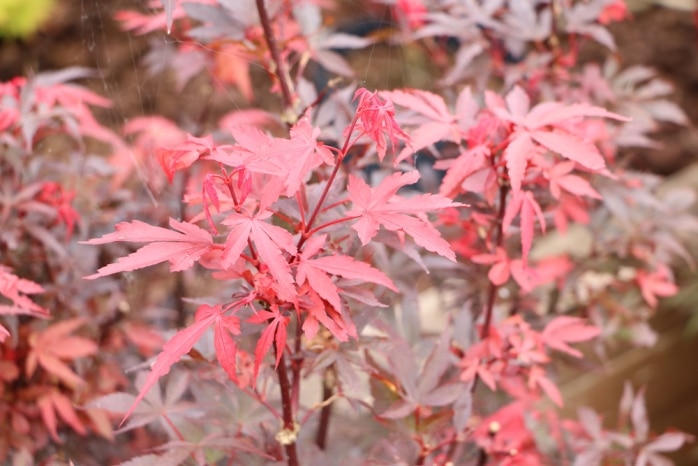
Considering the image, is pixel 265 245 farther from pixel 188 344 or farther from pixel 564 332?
pixel 564 332

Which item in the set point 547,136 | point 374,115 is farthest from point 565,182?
point 374,115

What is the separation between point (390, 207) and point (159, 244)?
0.25 metres

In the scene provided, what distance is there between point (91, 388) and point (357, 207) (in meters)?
0.75

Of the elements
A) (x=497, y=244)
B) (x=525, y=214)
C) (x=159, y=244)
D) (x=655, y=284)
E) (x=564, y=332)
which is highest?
(x=159, y=244)

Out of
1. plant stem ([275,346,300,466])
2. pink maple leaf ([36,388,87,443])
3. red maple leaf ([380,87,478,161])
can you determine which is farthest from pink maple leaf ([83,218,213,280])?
pink maple leaf ([36,388,87,443])

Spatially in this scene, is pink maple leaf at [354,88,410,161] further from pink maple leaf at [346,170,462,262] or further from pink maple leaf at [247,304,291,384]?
pink maple leaf at [247,304,291,384]

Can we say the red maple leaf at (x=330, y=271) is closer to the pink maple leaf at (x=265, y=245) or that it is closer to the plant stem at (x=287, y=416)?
the pink maple leaf at (x=265, y=245)

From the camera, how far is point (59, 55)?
3006 mm

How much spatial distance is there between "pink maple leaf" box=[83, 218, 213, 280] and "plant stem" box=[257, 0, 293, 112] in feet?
1.29

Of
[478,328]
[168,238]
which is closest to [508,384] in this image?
[478,328]

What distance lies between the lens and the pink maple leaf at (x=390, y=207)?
2.68 ft

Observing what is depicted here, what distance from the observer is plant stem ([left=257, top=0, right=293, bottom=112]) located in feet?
3.50

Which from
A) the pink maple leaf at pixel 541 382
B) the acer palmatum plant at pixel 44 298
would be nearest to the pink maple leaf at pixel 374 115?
the pink maple leaf at pixel 541 382

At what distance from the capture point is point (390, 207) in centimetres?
85
